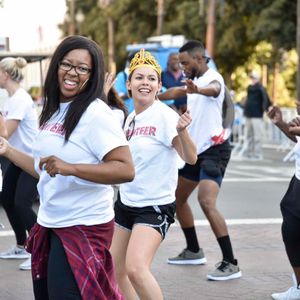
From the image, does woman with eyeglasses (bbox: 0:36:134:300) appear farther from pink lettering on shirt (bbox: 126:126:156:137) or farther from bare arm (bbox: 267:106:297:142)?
bare arm (bbox: 267:106:297:142)

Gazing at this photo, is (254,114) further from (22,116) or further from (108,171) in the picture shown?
(108,171)

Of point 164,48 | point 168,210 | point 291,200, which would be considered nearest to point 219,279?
point 291,200

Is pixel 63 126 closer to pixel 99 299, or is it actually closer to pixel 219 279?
pixel 99 299

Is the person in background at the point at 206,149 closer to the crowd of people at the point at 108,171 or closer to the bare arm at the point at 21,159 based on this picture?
the crowd of people at the point at 108,171

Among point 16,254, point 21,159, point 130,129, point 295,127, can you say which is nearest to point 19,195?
point 16,254

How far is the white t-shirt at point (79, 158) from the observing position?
4184mm

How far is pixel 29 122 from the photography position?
7.77m

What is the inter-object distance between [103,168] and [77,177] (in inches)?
5.0

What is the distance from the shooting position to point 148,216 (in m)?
5.39

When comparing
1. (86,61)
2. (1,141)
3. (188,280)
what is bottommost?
(188,280)

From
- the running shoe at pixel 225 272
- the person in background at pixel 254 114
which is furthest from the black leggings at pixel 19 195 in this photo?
the person in background at pixel 254 114

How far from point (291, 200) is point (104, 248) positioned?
2419mm

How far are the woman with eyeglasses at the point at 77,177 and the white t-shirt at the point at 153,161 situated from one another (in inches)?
43.3

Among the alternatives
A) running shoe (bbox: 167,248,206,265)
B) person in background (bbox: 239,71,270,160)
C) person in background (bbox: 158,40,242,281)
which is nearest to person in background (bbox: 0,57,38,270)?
person in background (bbox: 158,40,242,281)
